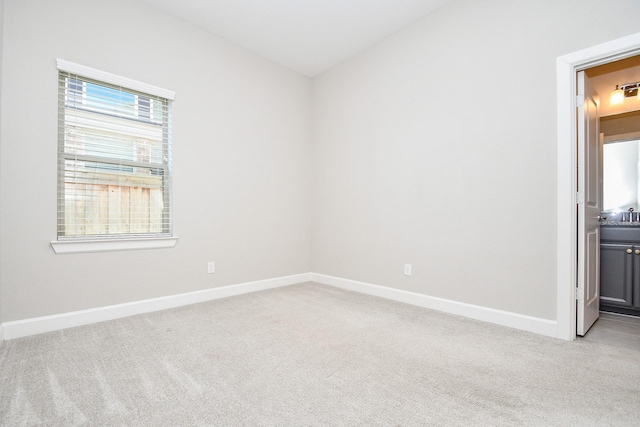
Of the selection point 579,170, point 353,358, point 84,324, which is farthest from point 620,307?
point 84,324

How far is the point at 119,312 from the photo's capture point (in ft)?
9.16

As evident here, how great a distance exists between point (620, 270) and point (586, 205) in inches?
46.9

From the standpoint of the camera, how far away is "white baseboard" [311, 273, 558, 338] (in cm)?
241

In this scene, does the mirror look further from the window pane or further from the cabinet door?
the window pane

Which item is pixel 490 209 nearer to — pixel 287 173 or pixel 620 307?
pixel 620 307

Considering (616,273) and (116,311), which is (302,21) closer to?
(116,311)

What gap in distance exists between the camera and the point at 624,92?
3.34 meters

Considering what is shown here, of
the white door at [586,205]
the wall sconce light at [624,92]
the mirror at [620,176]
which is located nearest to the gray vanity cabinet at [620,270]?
the white door at [586,205]

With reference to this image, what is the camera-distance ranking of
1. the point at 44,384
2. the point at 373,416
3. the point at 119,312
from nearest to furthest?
the point at 373,416
the point at 44,384
the point at 119,312

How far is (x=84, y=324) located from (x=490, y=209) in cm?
365

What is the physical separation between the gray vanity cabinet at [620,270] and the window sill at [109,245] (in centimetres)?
436

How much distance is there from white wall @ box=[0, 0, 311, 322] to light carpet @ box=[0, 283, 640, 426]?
18.7 inches

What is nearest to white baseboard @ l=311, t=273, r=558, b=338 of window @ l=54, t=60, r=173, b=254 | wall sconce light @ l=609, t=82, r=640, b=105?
window @ l=54, t=60, r=173, b=254

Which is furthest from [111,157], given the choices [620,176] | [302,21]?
[620,176]
